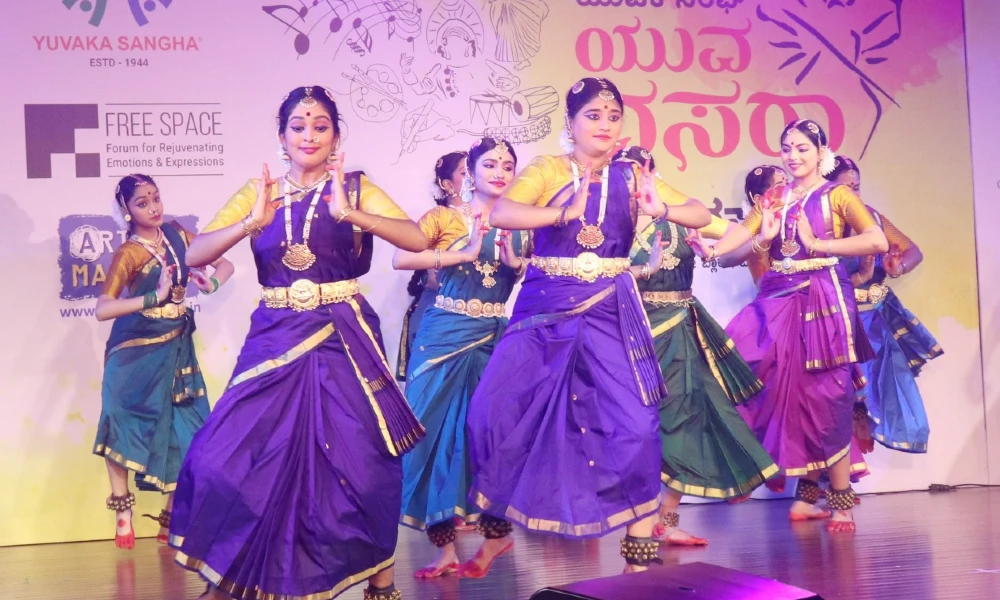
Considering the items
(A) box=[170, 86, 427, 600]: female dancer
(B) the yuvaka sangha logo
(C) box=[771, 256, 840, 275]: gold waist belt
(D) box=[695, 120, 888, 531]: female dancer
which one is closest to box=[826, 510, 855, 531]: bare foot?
(D) box=[695, 120, 888, 531]: female dancer

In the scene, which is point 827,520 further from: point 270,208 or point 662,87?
point 270,208

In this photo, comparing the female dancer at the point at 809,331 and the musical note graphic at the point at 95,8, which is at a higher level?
the musical note graphic at the point at 95,8

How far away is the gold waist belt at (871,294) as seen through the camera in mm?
6686

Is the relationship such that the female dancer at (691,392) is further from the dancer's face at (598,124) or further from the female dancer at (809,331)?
the dancer's face at (598,124)

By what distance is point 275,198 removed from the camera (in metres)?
3.86

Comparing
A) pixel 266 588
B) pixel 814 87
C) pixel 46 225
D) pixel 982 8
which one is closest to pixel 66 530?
pixel 46 225

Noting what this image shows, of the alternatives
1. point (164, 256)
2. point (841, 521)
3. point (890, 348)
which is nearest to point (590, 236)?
point (841, 521)

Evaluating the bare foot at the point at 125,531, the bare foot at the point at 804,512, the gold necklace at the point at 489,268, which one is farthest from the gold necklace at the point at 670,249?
the bare foot at the point at 125,531

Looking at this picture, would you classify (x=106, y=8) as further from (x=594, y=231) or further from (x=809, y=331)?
(x=809, y=331)

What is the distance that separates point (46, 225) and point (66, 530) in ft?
5.25

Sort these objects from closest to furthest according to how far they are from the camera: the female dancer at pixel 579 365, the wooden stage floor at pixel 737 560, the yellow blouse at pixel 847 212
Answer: the female dancer at pixel 579 365, the wooden stage floor at pixel 737 560, the yellow blouse at pixel 847 212

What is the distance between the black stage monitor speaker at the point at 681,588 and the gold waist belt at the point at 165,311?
11.4 feet

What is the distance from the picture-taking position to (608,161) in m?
4.37

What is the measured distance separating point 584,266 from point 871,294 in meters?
3.06
